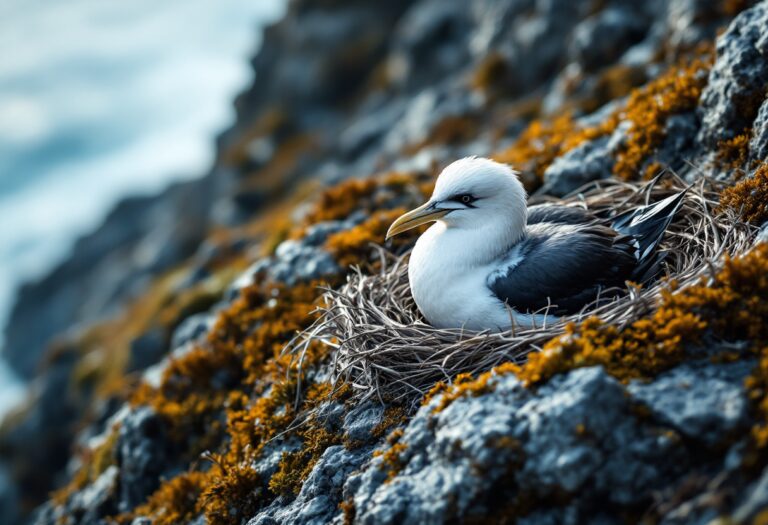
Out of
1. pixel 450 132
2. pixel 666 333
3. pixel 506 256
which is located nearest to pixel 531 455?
pixel 666 333

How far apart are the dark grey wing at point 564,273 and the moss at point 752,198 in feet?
3.97

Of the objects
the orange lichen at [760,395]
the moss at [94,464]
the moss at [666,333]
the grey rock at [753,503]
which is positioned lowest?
the grey rock at [753,503]

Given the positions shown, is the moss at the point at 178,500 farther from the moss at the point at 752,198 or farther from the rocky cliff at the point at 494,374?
the moss at the point at 752,198

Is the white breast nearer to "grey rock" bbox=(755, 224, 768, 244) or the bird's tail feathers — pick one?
the bird's tail feathers

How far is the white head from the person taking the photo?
6.21 m

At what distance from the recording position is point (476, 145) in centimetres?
1414

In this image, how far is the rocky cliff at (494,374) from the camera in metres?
4.12

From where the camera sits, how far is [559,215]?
6879 millimetres

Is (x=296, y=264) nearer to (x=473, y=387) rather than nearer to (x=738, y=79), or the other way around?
(x=473, y=387)

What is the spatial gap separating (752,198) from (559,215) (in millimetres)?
1882

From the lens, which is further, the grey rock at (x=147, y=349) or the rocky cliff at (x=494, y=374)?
the grey rock at (x=147, y=349)

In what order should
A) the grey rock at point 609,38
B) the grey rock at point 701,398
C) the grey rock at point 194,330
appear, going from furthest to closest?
1. the grey rock at point 609,38
2. the grey rock at point 194,330
3. the grey rock at point 701,398

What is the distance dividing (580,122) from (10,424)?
65.0ft

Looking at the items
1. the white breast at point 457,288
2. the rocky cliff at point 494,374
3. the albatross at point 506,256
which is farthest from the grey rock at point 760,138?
the white breast at point 457,288
